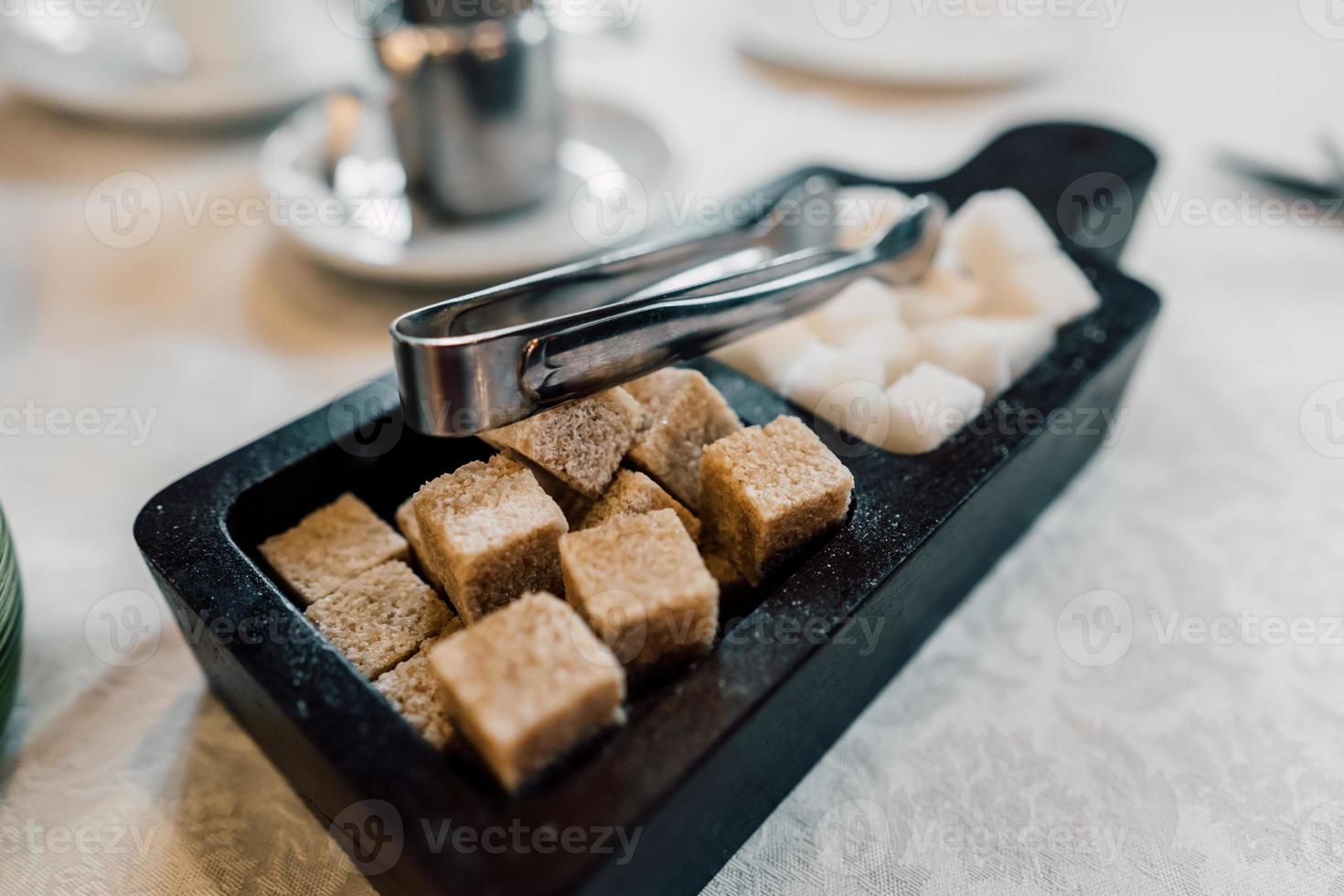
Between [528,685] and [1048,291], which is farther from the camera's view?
[1048,291]

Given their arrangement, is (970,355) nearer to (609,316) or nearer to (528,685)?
(609,316)

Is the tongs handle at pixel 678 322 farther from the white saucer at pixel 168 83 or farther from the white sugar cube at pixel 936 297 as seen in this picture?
the white saucer at pixel 168 83

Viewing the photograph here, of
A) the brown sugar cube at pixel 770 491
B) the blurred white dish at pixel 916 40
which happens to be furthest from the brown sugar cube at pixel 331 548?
the blurred white dish at pixel 916 40

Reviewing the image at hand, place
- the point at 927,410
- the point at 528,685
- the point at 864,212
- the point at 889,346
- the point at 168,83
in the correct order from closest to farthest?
the point at 528,685, the point at 927,410, the point at 889,346, the point at 864,212, the point at 168,83

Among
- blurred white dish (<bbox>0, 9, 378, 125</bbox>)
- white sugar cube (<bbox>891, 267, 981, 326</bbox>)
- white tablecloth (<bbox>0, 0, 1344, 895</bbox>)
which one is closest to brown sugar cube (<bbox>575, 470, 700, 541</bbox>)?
white tablecloth (<bbox>0, 0, 1344, 895</bbox>)

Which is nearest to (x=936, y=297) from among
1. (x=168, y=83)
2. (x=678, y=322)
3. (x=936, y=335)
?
(x=936, y=335)

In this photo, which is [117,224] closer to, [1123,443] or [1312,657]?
[1123,443]

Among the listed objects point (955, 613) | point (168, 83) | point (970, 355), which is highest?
point (168, 83)
